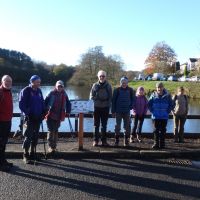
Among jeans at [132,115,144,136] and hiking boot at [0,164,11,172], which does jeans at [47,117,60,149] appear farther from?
jeans at [132,115,144,136]

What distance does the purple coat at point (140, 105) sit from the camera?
36.3 feet

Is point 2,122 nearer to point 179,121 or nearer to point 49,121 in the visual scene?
point 49,121

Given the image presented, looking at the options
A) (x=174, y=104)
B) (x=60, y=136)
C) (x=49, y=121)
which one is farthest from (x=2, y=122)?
(x=174, y=104)

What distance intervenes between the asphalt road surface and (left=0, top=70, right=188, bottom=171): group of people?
A: 0.71m

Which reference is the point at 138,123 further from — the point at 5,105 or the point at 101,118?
the point at 5,105

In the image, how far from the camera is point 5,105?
8180 mm

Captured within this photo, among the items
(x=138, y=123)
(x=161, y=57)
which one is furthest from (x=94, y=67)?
(x=138, y=123)

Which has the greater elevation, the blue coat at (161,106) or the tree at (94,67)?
the tree at (94,67)

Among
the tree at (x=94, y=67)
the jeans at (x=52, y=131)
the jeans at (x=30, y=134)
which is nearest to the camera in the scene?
the jeans at (x=30, y=134)

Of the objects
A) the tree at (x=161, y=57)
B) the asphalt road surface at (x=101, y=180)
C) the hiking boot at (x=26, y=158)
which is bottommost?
the asphalt road surface at (x=101, y=180)

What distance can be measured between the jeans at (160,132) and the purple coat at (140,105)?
0.98 m

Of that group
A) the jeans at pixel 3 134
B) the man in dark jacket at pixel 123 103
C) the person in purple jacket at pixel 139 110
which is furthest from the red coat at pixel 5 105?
the person in purple jacket at pixel 139 110

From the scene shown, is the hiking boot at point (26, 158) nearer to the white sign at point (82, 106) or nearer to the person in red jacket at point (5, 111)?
the person in red jacket at point (5, 111)

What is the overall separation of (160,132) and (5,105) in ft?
13.3
